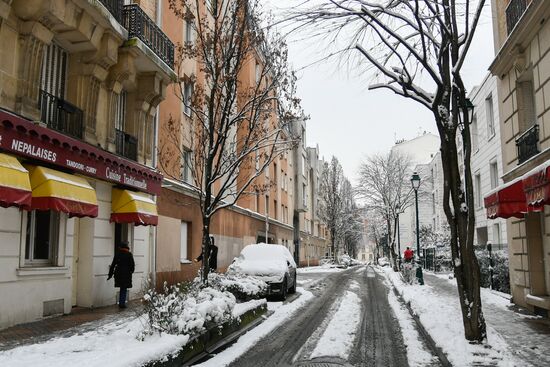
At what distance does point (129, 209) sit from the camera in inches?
547

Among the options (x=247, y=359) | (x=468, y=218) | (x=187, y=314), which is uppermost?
(x=468, y=218)

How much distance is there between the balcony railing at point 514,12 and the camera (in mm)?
12047

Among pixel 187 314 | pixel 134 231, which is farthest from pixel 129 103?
pixel 187 314

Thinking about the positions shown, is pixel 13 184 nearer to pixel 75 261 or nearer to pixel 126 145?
pixel 75 261

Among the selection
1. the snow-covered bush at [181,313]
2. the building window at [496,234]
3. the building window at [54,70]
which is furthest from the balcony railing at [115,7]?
the building window at [496,234]

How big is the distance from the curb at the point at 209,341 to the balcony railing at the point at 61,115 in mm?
6165

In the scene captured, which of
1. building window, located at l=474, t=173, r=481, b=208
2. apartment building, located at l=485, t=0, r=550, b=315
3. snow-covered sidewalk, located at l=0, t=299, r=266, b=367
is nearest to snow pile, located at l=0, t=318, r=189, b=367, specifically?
snow-covered sidewalk, located at l=0, t=299, r=266, b=367

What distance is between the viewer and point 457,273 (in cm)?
811

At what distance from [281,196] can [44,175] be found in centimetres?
3296

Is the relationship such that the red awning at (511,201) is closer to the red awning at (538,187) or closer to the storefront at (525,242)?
the storefront at (525,242)

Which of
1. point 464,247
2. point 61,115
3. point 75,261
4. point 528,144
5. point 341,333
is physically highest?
point 61,115

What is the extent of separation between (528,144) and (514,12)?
3417mm

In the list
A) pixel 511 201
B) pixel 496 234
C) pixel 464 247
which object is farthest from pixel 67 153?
pixel 496 234

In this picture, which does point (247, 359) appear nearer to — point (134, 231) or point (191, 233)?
point (134, 231)
